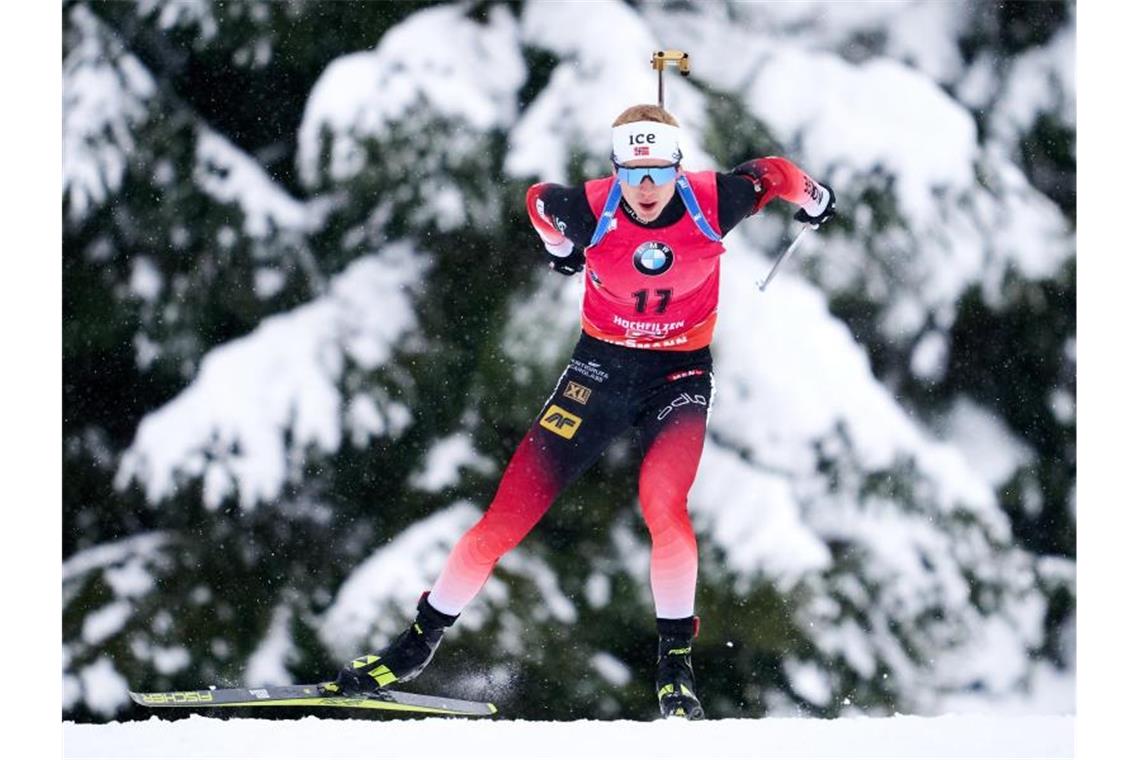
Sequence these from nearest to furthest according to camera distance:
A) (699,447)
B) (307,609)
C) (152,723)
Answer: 1. (699,447)
2. (152,723)
3. (307,609)

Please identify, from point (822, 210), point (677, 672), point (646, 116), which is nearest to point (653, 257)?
point (646, 116)

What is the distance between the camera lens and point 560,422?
379cm

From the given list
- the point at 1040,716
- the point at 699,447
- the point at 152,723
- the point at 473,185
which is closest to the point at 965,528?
the point at 1040,716

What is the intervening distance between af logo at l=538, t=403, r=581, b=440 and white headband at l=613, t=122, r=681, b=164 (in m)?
0.77

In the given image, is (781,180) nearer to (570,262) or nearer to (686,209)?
(686,209)

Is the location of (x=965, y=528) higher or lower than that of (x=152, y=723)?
higher

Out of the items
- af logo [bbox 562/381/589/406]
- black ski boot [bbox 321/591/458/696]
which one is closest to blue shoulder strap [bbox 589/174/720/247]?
af logo [bbox 562/381/589/406]

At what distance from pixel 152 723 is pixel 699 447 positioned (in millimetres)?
2038

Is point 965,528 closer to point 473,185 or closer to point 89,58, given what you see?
point 473,185

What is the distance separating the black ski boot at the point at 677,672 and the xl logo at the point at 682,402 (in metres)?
0.59

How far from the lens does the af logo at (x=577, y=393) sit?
12.4 ft

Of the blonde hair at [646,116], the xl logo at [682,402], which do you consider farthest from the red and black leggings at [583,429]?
the blonde hair at [646,116]

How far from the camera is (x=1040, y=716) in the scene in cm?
420

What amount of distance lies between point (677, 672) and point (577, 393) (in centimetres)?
85
